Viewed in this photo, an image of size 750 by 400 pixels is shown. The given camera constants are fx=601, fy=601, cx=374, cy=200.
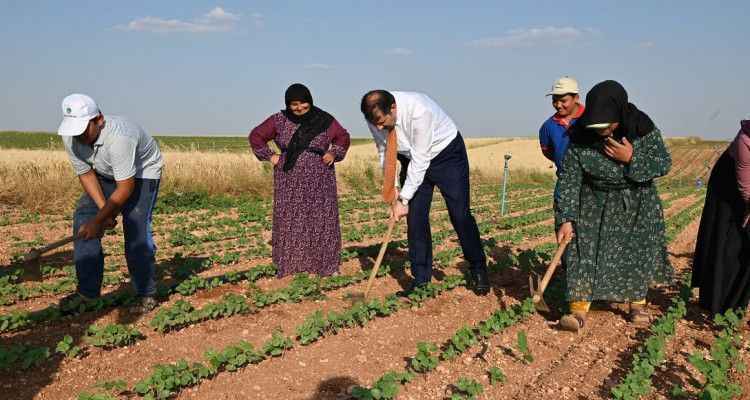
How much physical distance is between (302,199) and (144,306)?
5.18 feet

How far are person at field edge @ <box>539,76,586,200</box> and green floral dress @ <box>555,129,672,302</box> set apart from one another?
1.45ft

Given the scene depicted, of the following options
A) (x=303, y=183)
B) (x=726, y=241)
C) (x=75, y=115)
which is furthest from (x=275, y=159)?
(x=726, y=241)

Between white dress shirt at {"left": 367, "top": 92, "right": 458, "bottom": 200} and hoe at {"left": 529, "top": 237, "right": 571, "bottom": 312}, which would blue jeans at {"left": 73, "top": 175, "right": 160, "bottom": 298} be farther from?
hoe at {"left": 529, "top": 237, "right": 571, "bottom": 312}

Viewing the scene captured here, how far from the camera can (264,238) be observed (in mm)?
8258

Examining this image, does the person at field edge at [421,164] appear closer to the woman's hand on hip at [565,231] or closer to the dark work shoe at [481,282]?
the dark work shoe at [481,282]

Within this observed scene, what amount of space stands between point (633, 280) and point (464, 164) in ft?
4.89

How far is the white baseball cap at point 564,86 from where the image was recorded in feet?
15.2

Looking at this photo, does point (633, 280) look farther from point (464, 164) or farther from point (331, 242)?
point (331, 242)

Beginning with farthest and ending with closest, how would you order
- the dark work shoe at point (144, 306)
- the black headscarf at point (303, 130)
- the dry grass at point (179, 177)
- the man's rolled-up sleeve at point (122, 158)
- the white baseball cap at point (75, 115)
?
the dry grass at point (179, 177) < the black headscarf at point (303, 130) < the dark work shoe at point (144, 306) < the man's rolled-up sleeve at point (122, 158) < the white baseball cap at point (75, 115)

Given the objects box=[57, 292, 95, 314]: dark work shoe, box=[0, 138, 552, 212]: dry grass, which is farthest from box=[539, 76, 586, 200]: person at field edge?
box=[0, 138, 552, 212]: dry grass

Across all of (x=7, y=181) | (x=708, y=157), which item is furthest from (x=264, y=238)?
(x=708, y=157)

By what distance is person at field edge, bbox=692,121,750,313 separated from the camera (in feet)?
13.9

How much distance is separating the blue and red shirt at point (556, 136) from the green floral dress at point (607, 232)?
553mm

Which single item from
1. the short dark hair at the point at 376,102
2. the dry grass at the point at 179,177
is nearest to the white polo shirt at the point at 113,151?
the short dark hair at the point at 376,102
